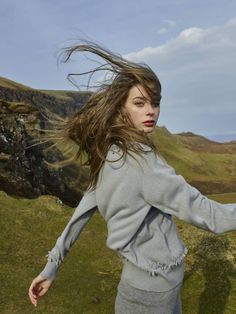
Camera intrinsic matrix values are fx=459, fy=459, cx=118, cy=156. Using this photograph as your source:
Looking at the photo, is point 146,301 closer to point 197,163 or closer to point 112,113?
point 112,113

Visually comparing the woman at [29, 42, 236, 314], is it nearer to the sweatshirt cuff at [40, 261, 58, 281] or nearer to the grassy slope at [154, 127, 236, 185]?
the sweatshirt cuff at [40, 261, 58, 281]

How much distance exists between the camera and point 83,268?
1317cm

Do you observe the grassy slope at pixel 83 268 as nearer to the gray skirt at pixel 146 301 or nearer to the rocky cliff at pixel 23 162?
the gray skirt at pixel 146 301

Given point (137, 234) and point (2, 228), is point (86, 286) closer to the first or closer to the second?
point (2, 228)

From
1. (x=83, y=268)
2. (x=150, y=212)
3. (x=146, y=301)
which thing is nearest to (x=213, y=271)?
(x=83, y=268)

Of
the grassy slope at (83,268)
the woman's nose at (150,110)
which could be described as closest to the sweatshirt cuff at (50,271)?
the woman's nose at (150,110)

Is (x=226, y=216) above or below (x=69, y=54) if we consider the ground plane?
below

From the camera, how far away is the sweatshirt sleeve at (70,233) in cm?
523

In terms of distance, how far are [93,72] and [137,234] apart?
1.92 m

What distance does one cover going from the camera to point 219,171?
407ft

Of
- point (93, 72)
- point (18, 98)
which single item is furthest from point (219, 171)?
point (93, 72)

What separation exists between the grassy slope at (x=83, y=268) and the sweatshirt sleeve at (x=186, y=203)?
22.1 feet

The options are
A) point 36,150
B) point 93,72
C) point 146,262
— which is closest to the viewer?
point 146,262

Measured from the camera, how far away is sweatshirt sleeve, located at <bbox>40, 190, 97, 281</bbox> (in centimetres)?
523
